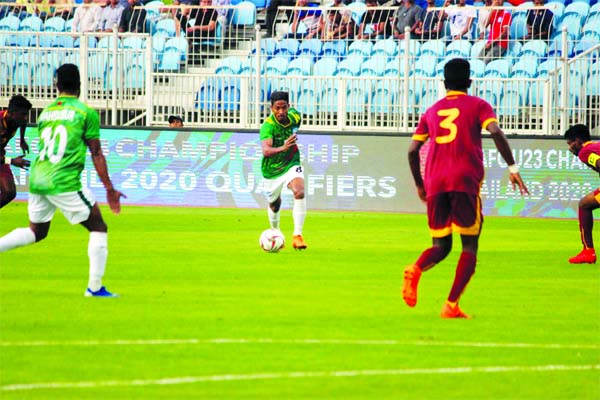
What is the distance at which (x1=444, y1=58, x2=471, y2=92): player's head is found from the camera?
10.4m

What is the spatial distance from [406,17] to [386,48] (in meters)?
0.82

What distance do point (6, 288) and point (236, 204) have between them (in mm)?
12275

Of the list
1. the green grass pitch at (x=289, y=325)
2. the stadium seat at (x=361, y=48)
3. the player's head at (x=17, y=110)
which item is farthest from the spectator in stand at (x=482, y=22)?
the player's head at (x=17, y=110)

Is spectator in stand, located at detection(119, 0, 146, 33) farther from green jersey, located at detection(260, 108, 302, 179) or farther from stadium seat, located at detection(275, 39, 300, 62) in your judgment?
green jersey, located at detection(260, 108, 302, 179)

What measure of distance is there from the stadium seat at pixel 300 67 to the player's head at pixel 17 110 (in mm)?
9449

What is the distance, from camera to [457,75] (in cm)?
1035

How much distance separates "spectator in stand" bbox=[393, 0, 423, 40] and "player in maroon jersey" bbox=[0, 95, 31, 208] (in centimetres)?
992

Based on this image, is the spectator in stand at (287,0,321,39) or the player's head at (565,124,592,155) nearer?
the player's head at (565,124,592,155)

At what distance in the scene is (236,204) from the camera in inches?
952

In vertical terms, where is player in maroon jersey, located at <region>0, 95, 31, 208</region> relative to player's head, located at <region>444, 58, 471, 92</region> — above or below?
below

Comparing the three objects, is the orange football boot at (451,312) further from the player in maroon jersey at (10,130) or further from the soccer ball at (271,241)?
the player in maroon jersey at (10,130)

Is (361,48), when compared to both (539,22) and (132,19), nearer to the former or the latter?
(539,22)

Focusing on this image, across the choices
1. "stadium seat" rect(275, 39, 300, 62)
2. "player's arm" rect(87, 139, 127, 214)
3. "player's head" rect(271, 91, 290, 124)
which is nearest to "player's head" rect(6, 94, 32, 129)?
"player's head" rect(271, 91, 290, 124)

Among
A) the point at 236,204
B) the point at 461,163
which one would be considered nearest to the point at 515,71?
the point at 236,204
